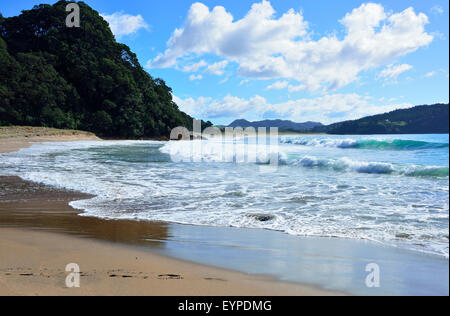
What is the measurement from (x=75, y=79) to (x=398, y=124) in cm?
4881

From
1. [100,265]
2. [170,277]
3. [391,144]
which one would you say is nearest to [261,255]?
[170,277]

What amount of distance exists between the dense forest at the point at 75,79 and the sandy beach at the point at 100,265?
41456 mm

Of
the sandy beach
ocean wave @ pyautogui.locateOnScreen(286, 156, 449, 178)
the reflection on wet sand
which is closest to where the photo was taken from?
the sandy beach

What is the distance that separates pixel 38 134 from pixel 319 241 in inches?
1475

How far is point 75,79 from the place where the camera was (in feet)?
164

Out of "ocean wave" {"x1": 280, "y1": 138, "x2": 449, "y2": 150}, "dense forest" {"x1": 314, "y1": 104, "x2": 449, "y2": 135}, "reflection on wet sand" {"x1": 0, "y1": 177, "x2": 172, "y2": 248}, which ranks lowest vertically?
"reflection on wet sand" {"x1": 0, "y1": 177, "x2": 172, "y2": 248}

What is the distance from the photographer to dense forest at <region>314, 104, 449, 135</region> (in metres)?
26.5

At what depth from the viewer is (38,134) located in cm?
→ 3400

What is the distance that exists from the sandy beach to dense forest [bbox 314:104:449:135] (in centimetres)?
1643

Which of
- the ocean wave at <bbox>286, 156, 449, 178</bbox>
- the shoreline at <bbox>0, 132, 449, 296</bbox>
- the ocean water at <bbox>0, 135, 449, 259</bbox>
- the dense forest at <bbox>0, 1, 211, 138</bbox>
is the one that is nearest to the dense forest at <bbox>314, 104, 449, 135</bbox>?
the ocean wave at <bbox>286, 156, 449, 178</bbox>

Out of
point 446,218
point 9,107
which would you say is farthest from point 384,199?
point 9,107

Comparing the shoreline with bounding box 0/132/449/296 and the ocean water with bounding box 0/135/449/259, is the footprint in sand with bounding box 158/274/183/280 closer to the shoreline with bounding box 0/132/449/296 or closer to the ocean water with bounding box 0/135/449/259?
the shoreline with bounding box 0/132/449/296

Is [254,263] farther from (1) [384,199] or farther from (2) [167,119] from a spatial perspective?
(2) [167,119]

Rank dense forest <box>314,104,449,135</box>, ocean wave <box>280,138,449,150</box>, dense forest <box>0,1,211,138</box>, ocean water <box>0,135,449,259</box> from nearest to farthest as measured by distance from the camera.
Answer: ocean water <box>0,135,449,259</box> < ocean wave <box>280,138,449,150</box> < dense forest <box>314,104,449,135</box> < dense forest <box>0,1,211,138</box>
